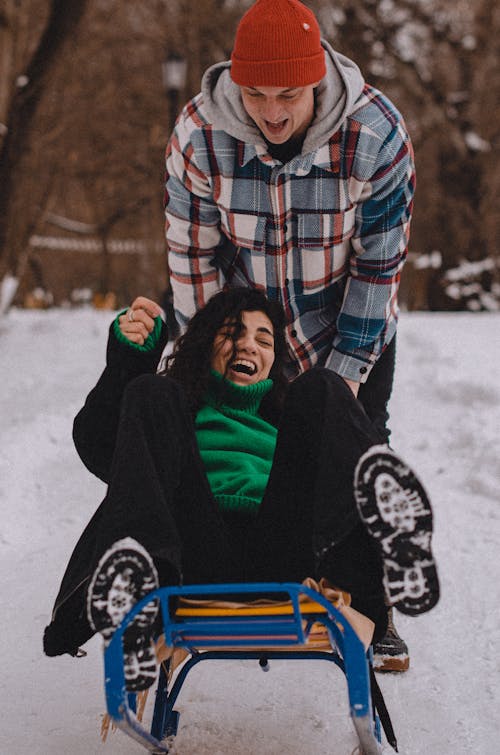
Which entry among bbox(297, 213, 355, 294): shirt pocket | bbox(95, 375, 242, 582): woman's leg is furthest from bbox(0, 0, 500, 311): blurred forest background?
bbox(95, 375, 242, 582): woman's leg

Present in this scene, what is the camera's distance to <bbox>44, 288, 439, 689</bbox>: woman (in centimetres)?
173

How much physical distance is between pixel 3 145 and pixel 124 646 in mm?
6470

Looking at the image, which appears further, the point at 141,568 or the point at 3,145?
the point at 3,145

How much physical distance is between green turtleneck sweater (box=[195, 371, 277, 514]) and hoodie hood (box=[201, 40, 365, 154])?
2.25 feet

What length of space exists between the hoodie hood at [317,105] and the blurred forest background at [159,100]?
16.5 ft

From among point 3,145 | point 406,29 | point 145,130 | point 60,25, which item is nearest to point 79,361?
point 3,145

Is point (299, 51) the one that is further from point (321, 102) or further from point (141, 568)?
point (141, 568)

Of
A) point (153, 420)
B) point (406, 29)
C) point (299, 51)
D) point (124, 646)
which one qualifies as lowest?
point (124, 646)

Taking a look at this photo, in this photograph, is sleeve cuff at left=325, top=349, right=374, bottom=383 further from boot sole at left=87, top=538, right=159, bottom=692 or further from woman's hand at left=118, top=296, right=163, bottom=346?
boot sole at left=87, top=538, right=159, bottom=692

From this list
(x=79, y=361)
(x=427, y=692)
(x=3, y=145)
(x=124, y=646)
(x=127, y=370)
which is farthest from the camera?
(x=3, y=145)

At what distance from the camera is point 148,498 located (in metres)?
1.84

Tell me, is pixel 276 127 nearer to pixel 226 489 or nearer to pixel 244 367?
pixel 244 367

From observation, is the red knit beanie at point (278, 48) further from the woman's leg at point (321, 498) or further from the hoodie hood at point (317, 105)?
the woman's leg at point (321, 498)

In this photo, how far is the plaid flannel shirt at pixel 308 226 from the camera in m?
2.59
